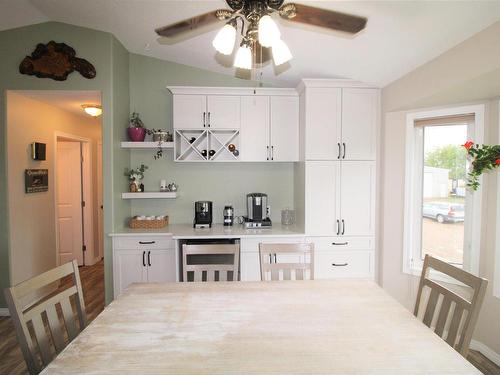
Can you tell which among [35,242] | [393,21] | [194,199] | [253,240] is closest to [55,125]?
[35,242]

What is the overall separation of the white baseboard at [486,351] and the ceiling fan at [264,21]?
272cm

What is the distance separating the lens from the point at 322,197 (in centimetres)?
319

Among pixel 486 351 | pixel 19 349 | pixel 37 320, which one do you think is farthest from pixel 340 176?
pixel 19 349

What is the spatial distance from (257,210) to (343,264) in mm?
1065

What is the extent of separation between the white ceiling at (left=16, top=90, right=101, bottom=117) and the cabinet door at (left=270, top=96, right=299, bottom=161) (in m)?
1.86

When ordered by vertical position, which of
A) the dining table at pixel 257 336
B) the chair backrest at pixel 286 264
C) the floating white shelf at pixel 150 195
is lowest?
the dining table at pixel 257 336

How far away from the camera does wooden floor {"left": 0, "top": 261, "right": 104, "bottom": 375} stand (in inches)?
95.5

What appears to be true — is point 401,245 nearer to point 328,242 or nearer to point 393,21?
point 328,242

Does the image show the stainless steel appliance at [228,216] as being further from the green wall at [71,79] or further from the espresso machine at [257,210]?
the green wall at [71,79]

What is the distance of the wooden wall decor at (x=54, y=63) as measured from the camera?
304cm

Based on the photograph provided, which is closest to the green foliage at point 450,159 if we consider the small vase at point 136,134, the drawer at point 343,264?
the drawer at point 343,264

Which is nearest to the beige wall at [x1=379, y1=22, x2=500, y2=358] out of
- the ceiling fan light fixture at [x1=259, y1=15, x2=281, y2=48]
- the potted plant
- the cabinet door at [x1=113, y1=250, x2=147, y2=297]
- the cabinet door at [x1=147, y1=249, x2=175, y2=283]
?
the ceiling fan light fixture at [x1=259, y1=15, x2=281, y2=48]

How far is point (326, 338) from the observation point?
1.32 metres

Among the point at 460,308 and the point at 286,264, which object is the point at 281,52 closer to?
the point at 286,264
